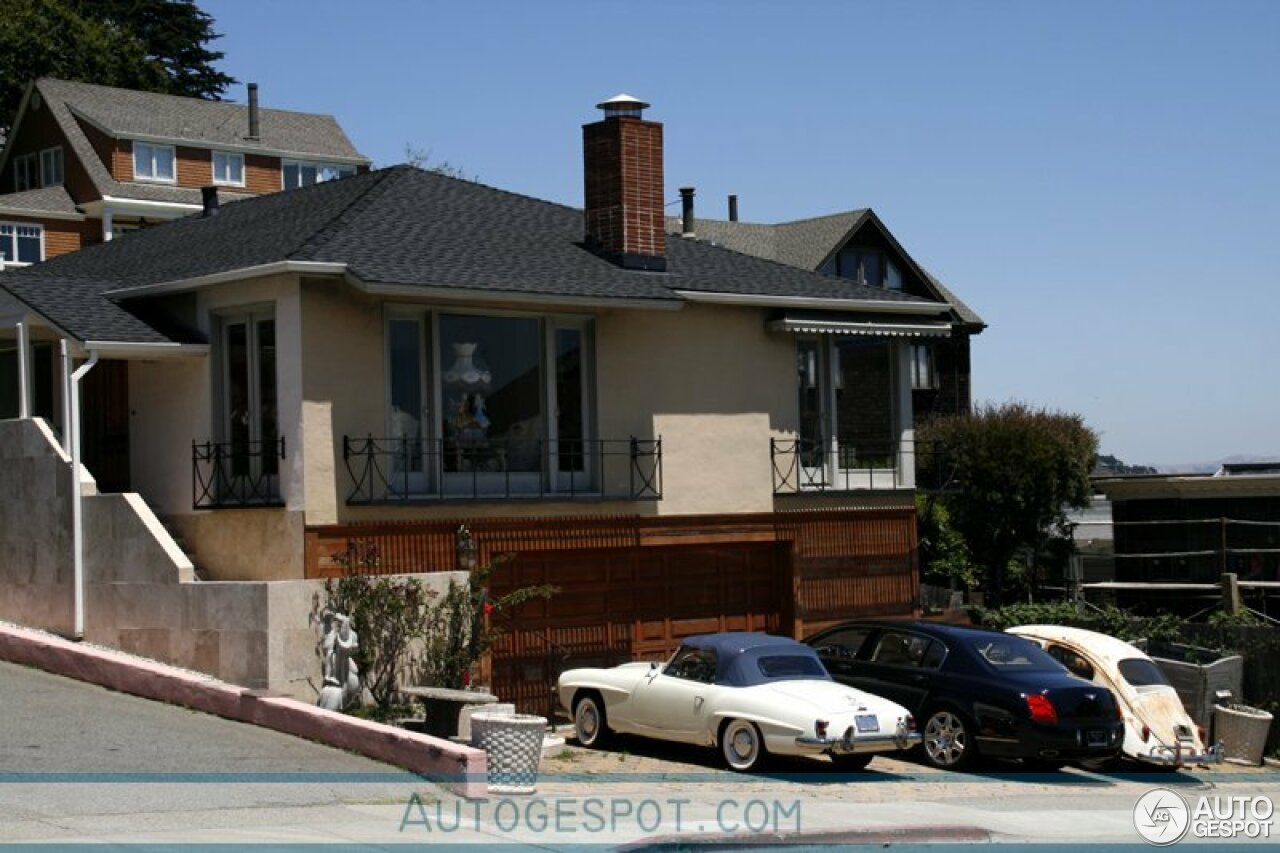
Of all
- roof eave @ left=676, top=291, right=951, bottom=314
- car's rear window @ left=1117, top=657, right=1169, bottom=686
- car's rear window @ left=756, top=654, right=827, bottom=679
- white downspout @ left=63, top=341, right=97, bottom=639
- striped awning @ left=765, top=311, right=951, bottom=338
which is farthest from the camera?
striped awning @ left=765, top=311, right=951, bottom=338

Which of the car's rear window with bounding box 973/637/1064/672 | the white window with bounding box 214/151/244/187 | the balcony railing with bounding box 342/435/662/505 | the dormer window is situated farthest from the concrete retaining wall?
the white window with bounding box 214/151/244/187

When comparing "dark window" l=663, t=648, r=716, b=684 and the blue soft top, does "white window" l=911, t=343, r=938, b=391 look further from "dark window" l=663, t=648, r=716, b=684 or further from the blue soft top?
"dark window" l=663, t=648, r=716, b=684

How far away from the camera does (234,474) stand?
20.5m

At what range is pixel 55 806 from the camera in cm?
1305

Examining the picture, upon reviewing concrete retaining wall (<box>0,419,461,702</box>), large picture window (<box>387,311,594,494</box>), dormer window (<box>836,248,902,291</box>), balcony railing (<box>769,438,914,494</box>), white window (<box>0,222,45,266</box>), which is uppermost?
white window (<box>0,222,45,266</box>)

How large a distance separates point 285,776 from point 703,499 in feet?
31.2

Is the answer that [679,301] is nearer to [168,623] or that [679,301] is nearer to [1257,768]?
[168,623]

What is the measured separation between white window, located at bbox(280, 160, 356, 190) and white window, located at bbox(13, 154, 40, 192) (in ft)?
27.9

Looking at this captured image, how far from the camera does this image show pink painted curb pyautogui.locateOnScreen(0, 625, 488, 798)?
15.2 metres

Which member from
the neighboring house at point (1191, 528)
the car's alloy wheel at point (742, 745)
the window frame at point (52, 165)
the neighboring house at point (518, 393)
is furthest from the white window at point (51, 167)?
the car's alloy wheel at point (742, 745)

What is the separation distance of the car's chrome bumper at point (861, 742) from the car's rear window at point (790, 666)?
3.65 feet

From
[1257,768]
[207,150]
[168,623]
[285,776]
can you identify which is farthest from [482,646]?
[207,150]

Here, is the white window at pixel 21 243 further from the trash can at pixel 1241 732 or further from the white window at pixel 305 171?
the trash can at pixel 1241 732

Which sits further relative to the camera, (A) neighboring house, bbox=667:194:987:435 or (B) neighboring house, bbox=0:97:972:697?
(A) neighboring house, bbox=667:194:987:435
